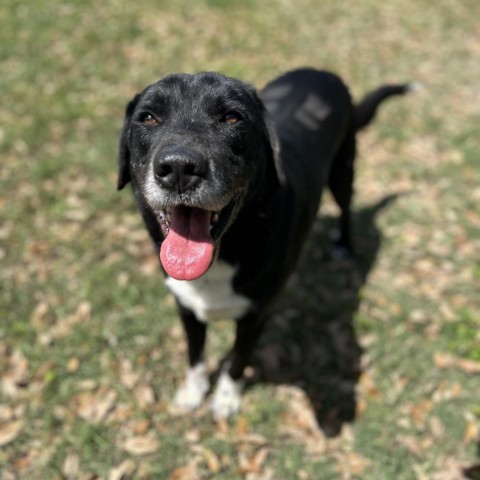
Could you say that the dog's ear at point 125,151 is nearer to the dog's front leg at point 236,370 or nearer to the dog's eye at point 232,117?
the dog's eye at point 232,117

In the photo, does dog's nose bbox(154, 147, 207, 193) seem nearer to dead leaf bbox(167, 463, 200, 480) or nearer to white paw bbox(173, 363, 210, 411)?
white paw bbox(173, 363, 210, 411)

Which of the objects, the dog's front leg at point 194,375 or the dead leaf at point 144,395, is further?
the dead leaf at point 144,395

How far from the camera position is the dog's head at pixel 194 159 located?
203 cm

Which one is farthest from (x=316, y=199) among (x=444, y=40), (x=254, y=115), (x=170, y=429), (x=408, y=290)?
(x=444, y=40)

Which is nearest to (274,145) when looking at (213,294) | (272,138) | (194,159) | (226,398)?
(272,138)

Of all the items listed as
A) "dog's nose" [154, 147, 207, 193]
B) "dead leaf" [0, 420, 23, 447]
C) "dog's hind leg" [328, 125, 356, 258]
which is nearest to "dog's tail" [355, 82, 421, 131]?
"dog's hind leg" [328, 125, 356, 258]

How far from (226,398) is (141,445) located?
0.62 metres

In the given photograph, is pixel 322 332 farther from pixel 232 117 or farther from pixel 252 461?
pixel 232 117

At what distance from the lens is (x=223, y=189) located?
208cm

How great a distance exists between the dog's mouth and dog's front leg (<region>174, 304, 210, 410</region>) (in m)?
0.98

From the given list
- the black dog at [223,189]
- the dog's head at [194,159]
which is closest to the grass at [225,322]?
the black dog at [223,189]

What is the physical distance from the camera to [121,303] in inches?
158

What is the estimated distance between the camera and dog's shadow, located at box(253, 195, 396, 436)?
3596 mm

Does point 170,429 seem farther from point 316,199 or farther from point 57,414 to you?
point 316,199
